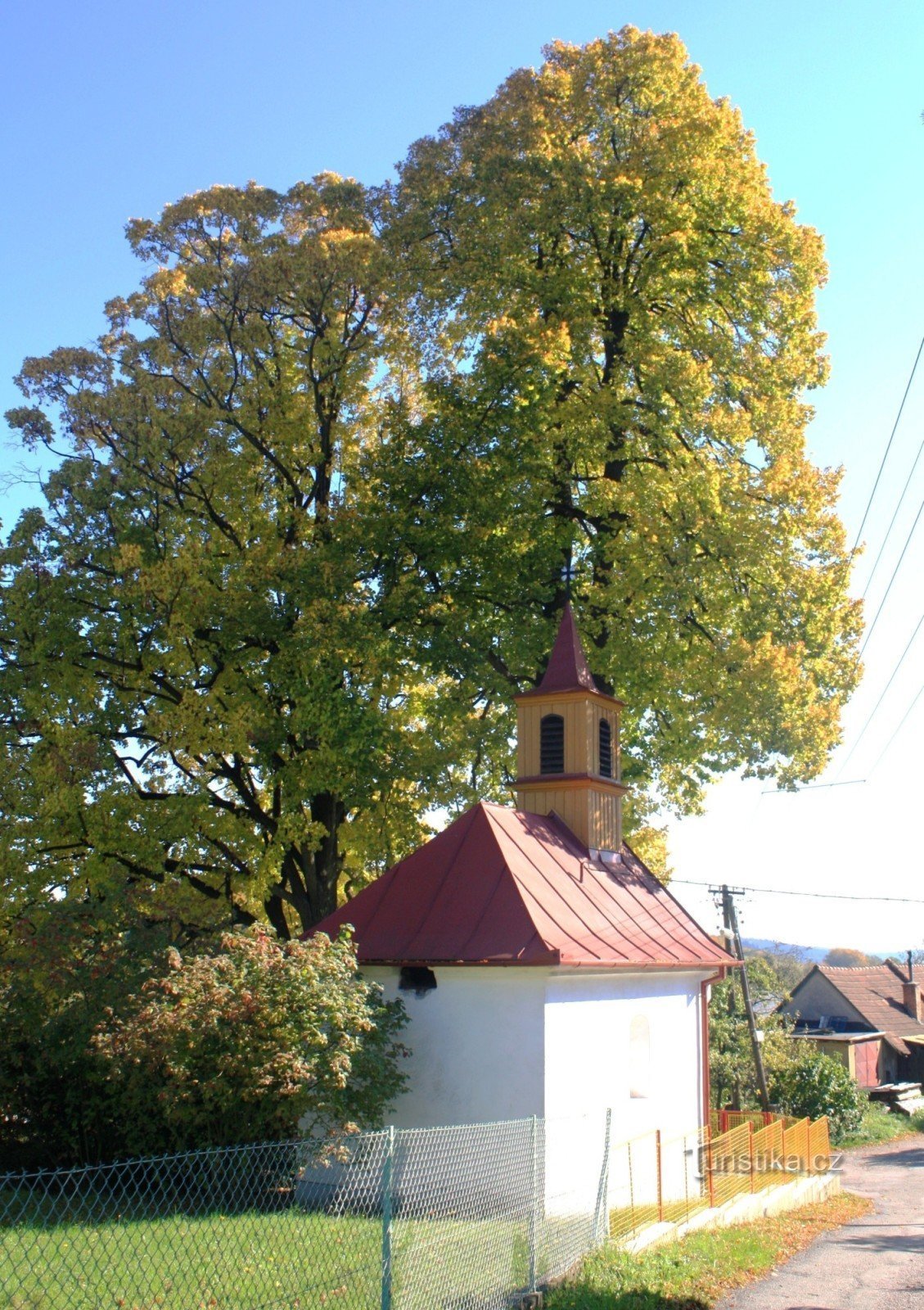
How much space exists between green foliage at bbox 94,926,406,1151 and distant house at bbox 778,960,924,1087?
38156 millimetres

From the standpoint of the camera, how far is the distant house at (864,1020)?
4734 cm

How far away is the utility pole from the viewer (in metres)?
29.8

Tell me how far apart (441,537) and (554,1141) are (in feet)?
31.8

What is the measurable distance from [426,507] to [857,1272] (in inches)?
479

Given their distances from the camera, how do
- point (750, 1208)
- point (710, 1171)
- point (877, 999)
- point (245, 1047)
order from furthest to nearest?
1. point (877, 999)
2. point (750, 1208)
3. point (710, 1171)
4. point (245, 1047)

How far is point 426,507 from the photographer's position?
63.2 feet

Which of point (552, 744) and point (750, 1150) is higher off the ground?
point (552, 744)

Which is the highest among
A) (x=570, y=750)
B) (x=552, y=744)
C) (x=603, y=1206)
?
(x=552, y=744)

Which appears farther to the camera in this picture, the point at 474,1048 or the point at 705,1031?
the point at 705,1031

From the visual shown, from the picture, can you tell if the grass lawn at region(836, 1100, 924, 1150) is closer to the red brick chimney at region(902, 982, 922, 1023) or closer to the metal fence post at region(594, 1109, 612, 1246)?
the red brick chimney at region(902, 982, 922, 1023)

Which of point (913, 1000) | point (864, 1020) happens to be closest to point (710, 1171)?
point (864, 1020)

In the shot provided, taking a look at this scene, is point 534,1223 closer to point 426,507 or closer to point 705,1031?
point 705,1031

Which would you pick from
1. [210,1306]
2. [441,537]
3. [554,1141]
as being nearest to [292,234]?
[441,537]

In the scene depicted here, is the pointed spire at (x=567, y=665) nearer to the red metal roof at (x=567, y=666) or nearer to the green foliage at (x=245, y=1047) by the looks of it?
the red metal roof at (x=567, y=666)
